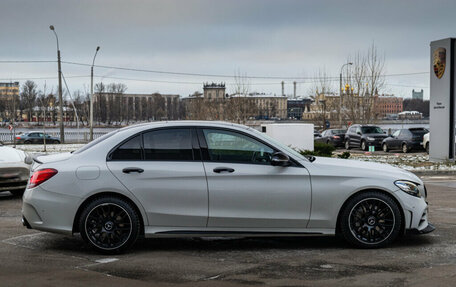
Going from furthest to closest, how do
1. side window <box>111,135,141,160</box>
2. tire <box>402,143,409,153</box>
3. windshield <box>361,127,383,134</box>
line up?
windshield <box>361,127,383,134</box> → tire <box>402,143,409,153</box> → side window <box>111,135,141,160</box>

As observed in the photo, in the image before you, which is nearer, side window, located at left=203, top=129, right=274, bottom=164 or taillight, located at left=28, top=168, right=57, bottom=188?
taillight, located at left=28, top=168, right=57, bottom=188

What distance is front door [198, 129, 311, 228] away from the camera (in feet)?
21.4

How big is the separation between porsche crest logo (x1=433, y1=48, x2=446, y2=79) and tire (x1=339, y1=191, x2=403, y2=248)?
16964mm

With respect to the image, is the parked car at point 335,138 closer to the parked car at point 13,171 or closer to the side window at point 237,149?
the parked car at point 13,171

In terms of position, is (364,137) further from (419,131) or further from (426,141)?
(426,141)

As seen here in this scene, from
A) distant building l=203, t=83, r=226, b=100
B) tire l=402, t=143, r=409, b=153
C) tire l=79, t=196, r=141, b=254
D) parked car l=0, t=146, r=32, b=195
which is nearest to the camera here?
tire l=79, t=196, r=141, b=254

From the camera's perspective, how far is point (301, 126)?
25125mm

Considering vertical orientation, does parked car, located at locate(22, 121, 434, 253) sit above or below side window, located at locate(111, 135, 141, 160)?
below

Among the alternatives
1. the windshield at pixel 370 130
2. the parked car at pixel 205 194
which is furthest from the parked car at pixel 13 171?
the windshield at pixel 370 130

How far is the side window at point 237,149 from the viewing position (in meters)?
6.67

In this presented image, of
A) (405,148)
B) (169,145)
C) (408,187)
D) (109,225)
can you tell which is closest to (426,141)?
(405,148)

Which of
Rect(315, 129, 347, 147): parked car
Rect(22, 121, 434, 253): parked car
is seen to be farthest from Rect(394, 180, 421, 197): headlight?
Rect(315, 129, 347, 147): parked car

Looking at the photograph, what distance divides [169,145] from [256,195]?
118 centimetres

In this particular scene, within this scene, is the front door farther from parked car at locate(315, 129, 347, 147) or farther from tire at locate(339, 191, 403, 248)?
parked car at locate(315, 129, 347, 147)
